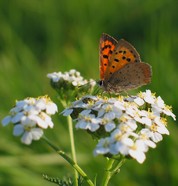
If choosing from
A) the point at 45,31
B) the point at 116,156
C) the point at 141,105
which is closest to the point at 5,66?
the point at 45,31

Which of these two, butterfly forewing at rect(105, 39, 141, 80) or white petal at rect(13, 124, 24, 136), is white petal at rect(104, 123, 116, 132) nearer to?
white petal at rect(13, 124, 24, 136)

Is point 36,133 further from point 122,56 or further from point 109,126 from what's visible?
point 122,56

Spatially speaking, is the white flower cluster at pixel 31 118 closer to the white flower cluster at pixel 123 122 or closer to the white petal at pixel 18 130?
the white petal at pixel 18 130

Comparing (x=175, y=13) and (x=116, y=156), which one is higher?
(x=175, y=13)

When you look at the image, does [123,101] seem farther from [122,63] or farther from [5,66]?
[5,66]

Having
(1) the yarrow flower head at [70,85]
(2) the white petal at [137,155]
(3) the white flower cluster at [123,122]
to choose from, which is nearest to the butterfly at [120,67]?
(1) the yarrow flower head at [70,85]

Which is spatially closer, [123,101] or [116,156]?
[116,156]

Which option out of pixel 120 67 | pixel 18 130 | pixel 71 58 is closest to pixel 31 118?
pixel 18 130
